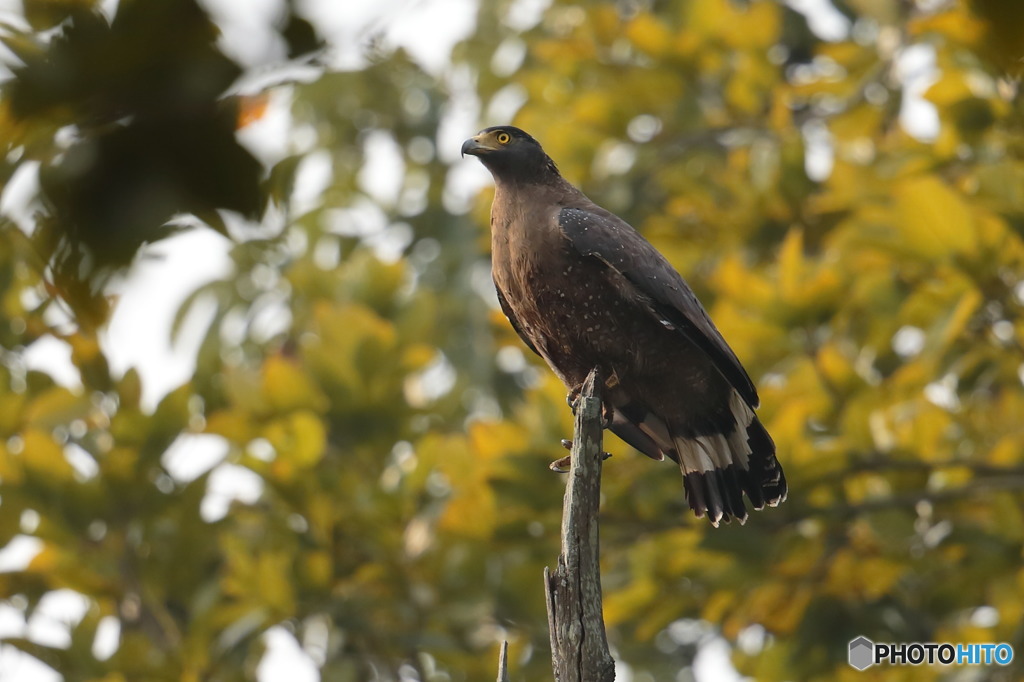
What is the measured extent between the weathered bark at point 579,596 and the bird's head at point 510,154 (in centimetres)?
164

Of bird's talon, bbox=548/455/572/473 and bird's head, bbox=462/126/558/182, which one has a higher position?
bird's head, bbox=462/126/558/182

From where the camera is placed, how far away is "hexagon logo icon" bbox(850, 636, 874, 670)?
236 inches

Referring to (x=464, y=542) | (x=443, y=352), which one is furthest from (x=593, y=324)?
(x=443, y=352)

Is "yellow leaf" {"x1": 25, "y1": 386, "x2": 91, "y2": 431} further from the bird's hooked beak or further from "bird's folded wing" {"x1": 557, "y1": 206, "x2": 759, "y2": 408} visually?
"bird's folded wing" {"x1": 557, "y1": 206, "x2": 759, "y2": 408}

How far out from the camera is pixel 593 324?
397 centimetres

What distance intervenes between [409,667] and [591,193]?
3239 mm

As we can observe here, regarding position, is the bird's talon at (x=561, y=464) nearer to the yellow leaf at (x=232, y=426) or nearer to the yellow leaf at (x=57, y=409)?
the yellow leaf at (x=232, y=426)

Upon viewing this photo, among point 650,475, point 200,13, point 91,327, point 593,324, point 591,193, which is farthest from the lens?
point 591,193

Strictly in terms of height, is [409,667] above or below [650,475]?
below

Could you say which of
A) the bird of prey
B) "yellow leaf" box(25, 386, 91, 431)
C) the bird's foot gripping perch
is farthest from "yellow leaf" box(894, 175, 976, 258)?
"yellow leaf" box(25, 386, 91, 431)

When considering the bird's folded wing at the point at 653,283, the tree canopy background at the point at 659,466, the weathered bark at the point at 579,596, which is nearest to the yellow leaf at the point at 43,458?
the tree canopy background at the point at 659,466

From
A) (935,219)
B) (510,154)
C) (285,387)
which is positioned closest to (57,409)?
(285,387)

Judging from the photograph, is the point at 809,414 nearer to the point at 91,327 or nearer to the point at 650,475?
the point at 650,475

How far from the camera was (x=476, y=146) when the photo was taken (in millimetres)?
4578
